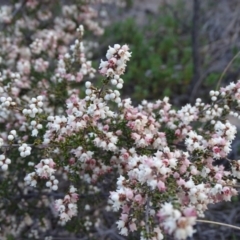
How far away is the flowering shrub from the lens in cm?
206

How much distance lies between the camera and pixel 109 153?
2572 mm

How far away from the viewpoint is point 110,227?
3.38 meters

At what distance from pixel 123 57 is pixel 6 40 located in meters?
1.99

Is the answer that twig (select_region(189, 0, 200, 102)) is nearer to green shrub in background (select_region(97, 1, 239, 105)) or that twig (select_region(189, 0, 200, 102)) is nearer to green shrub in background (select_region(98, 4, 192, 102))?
green shrub in background (select_region(97, 1, 239, 105))

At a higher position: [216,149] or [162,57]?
[162,57]

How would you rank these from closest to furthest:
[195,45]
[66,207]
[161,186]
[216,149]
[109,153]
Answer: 1. [161,186]
2. [216,149]
3. [66,207]
4. [109,153]
5. [195,45]

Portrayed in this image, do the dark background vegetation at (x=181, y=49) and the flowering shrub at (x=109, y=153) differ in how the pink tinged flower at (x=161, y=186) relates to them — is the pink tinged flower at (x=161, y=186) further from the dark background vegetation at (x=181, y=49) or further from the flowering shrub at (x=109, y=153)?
the dark background vegetation at (x=181, y=49)

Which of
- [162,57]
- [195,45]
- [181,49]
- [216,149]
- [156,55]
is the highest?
[181,49]

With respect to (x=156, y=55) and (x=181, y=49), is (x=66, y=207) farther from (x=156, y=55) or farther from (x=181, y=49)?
(x=181, y=49)

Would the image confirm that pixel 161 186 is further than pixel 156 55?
No

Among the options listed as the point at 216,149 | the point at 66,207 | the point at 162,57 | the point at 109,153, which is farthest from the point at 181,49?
the point at 66,207

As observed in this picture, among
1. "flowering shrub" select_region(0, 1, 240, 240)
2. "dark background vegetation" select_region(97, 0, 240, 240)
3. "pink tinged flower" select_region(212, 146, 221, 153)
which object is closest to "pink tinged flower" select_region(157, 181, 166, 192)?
"flowering shrub" select_region(0, 1, 240, 240)

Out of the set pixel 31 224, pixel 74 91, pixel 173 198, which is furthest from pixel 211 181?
pixel 31 224

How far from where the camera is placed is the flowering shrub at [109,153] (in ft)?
6.77
